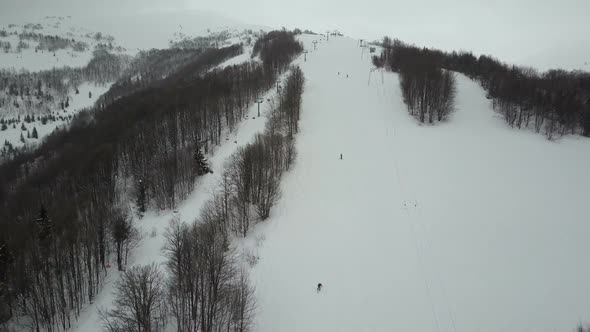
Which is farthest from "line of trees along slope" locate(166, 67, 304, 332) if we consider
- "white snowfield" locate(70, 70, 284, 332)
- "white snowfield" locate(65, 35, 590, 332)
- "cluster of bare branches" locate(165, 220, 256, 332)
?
"white snowfield" locate(70, 70, 284, 332)

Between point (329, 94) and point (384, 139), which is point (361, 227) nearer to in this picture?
point (384, 139)

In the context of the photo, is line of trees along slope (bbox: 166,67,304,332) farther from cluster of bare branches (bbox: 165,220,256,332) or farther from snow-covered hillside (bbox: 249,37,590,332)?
snow-covered hillside (bbox: 249,37,590,332)

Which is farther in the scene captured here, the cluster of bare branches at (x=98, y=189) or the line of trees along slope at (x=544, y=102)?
the line of trees along slope at (x=544, y=102)

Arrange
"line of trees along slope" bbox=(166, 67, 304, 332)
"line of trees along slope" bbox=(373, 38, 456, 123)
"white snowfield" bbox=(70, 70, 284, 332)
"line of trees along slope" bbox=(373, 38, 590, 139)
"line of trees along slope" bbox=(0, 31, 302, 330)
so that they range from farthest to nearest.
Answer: "line of trees along slope" bbox=(373, 38, 456, 123), "line of trees along slope" bbox=(373, 38, 590, 139), "white snowfield" bbox=(70, 70, 284, 332), "line of trees along slope" bbox=(0, 31, 302, 330), "line of trees along slope" bbox=(166, 67, 304, 332)

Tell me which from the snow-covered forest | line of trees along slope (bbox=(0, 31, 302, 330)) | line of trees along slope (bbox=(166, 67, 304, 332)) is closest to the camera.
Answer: line of trees along slope (bbox=(166, 67, 304, 332))

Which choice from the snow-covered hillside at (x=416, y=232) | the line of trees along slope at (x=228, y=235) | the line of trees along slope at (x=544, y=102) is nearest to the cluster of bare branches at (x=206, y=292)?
the line of trees along slope at (x=228, y=235)

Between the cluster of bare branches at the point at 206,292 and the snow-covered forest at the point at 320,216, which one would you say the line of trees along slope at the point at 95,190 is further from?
the cluster of bare branches at the point at 206,292

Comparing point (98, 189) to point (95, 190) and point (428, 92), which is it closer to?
point (95, 190)
